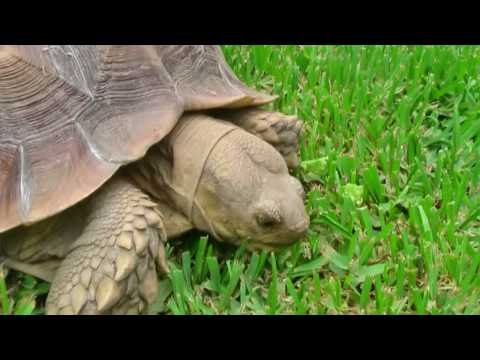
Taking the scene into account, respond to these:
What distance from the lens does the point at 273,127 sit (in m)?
3.30

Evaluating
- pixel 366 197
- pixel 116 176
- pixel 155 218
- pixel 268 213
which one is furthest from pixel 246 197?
pixel 366 197

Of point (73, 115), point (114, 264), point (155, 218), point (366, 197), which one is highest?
point (73, 115)

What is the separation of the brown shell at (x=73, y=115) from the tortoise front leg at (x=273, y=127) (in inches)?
14.1

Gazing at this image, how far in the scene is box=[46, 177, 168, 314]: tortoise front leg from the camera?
8.10ft

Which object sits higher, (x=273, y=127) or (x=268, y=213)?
(x=273, y=127)

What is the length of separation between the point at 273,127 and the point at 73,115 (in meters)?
1.08

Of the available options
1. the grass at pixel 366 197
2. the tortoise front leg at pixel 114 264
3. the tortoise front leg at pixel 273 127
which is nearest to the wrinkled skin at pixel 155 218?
the tortoise front leg at pixel 114 264

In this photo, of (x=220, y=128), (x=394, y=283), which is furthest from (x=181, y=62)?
(x=394, y=283)

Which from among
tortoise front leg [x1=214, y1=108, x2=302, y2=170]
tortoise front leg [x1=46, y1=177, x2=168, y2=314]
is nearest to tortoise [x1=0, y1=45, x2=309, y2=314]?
tortoise front leg [x1=46, y1=177, x2=168, y2=314]

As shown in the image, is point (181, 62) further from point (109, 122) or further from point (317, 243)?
point (317, 243)

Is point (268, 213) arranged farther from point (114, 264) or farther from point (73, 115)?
point (73, 115)

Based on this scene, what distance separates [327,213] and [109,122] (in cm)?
113

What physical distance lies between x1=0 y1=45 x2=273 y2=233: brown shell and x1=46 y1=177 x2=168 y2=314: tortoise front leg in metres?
0.17

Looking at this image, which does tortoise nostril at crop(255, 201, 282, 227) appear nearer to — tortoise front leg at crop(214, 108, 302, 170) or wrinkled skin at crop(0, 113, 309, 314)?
wrinkled skin at crop(0, 113, 309, 314)
